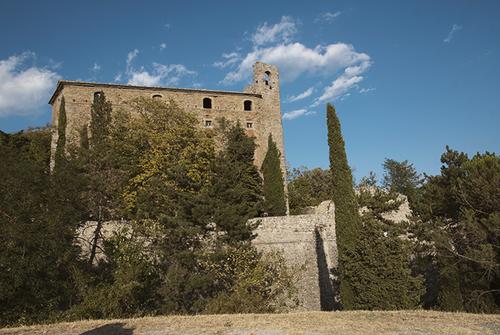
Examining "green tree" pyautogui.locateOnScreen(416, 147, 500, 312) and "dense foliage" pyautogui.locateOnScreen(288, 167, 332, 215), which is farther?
"dense foliage" pyautogui.locateOnScreen(288, 167, 332, 215)

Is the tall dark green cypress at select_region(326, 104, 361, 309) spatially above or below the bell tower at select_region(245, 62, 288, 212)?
below

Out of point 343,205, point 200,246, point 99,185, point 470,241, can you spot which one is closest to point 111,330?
point 200,246

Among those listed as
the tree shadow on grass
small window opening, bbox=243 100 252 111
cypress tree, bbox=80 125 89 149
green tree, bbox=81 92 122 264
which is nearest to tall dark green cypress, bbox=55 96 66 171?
cypress tree, bbox=80 125 89 149

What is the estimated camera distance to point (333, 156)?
1955cm

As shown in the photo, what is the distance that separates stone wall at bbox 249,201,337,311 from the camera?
19344 millimetres

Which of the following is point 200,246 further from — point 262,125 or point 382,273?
point 262,125

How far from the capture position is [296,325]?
31.6ft

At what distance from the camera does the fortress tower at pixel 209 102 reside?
29484 millimetres

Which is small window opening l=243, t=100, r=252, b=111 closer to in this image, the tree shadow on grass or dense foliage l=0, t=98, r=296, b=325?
dense foliage l=0, t=98, r=296, b=325

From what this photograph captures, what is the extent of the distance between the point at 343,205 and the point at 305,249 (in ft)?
10.4

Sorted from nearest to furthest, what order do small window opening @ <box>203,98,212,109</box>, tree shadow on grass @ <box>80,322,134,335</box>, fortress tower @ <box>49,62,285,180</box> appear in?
tree shadow on grass @ <box>80,322,134,335</box> < fortress tower @ <box>49,62,285,180</box> < small window opening @ <box>203,98,212,109</box>

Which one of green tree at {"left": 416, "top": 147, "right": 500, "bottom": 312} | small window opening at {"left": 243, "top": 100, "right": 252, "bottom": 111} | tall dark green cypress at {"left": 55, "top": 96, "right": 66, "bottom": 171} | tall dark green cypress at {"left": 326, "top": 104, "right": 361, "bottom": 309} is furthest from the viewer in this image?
small window opening at {"left": 243, "top": 100, "right": 252, "bottom": 111}

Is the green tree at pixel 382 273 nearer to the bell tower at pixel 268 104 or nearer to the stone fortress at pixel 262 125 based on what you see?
the stone fortress at pixel 262 125

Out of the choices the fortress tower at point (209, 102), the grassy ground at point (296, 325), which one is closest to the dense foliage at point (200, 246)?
the grassy ground at point (296, 325)
